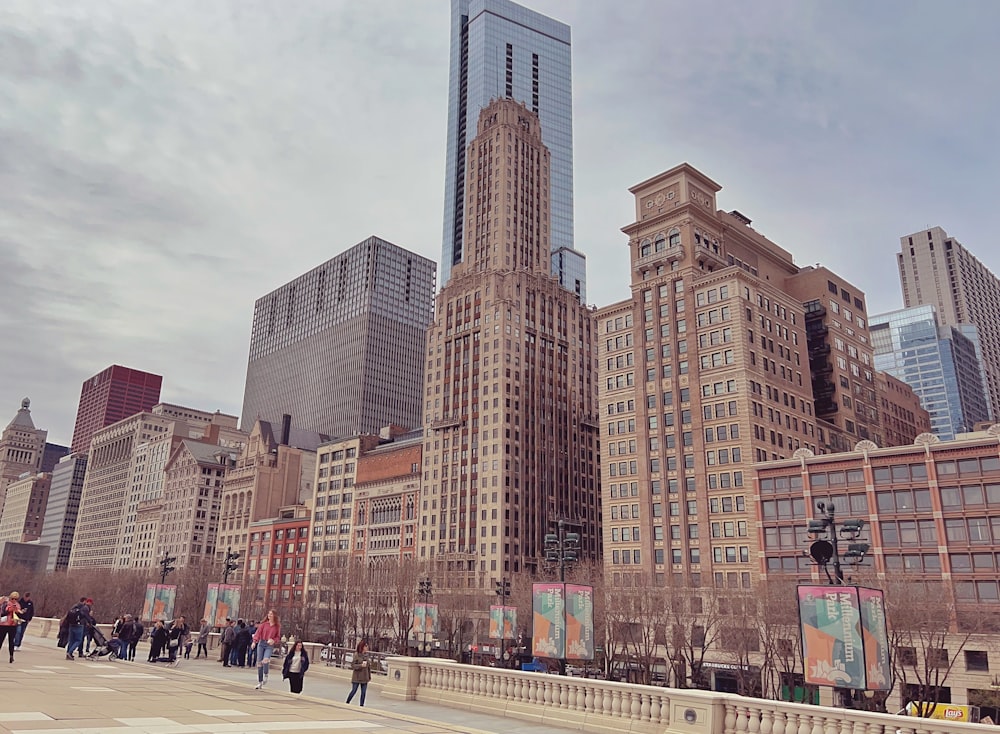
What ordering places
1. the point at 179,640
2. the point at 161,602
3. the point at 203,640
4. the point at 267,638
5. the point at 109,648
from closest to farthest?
the point at 267,638 < the point at 109,648 < the point at 179,640 < the point at 203,640 < the point at 161,602

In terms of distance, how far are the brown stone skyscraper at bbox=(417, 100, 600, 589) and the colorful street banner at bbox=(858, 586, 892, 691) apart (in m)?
95.9

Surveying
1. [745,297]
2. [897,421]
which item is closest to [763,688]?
[745,297]

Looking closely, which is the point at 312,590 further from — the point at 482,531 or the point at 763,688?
the point at 763,688

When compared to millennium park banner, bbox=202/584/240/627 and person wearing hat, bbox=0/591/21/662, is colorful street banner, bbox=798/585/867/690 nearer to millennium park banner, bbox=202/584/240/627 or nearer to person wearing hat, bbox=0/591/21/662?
person wearing hat, bbox=0/591/21/662

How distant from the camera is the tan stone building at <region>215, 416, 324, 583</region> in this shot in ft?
534

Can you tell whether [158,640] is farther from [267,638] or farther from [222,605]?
[222,605]

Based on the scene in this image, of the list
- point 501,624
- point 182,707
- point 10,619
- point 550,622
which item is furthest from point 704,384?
point 182,707

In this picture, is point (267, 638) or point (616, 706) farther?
point (267, 638)

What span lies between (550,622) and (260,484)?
147m

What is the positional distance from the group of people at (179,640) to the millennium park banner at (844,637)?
465 inches

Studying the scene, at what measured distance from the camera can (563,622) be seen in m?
26.8

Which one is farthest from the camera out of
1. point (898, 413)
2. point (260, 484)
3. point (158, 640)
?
point (260, 484)

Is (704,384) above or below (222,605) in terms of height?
above

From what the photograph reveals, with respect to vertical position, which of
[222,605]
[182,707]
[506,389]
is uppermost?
[506,389]
